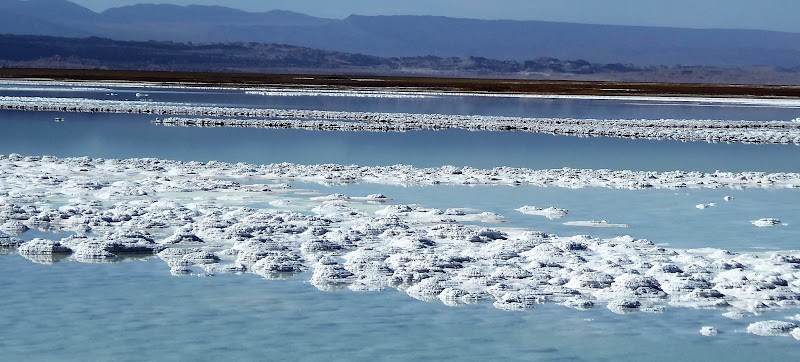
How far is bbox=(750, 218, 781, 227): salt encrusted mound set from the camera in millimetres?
13523

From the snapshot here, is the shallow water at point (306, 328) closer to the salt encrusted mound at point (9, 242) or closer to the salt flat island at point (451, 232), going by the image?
the salt flat island at point (451, 232)

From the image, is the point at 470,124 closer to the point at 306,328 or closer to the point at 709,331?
the point at 709,331

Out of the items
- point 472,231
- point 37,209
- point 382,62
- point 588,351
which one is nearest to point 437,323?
point 588,351

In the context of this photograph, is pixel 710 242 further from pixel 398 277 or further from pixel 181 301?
pixel 181 301

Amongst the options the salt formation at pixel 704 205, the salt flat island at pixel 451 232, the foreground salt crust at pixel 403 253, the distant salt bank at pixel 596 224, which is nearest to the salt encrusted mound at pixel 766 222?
the salt flat island at pixel 451 232

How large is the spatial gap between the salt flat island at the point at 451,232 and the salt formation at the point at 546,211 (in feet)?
0.12

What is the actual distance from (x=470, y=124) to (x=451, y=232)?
70.5 feet

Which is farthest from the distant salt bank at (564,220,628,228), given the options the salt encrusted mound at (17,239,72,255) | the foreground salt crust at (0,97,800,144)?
the foreground salt crust at (0,97,800,144)

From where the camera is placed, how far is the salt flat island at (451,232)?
9305 mm

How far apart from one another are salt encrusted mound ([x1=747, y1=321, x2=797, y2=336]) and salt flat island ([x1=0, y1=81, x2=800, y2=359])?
0.05 ft

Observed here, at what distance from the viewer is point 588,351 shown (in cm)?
777

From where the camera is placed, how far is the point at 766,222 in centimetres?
1363

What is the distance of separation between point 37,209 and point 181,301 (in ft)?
16.0

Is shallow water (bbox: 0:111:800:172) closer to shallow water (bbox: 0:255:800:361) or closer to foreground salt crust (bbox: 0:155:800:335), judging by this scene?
foreground salt crust (bbox: 0:155:800:335)
